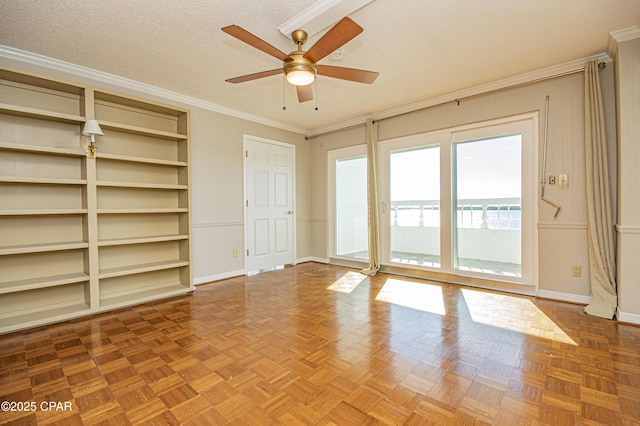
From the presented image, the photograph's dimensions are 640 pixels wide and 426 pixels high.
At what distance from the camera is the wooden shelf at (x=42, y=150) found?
253 cm

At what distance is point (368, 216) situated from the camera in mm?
4723

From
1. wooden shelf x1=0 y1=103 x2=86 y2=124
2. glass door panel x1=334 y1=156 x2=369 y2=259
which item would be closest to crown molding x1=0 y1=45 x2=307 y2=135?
wooden shelf x1=0 y1=103 x2=86 y2=124

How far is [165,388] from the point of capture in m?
1.71

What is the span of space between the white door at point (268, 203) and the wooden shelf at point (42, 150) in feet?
7.10

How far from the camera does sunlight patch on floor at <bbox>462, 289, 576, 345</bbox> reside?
2415mm

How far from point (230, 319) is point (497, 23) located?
348cm

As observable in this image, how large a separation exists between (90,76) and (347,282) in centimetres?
389

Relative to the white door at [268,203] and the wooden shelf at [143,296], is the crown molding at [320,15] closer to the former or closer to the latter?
the white door at [268,203]

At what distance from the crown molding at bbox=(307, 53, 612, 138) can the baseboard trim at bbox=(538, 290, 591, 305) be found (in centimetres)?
236

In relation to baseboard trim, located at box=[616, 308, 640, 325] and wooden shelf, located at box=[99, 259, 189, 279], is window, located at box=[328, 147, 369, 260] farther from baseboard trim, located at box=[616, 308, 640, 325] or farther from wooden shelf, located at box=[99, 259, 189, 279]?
baseboard trim, located at box=[616, 308, 640, 325]

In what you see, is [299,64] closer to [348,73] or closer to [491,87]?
[348,73]

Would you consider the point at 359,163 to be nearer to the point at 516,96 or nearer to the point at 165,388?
the point at 516,96

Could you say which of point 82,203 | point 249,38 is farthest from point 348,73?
point 82,203

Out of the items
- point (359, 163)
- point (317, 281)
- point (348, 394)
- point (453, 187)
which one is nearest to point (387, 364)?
point (348, 394)
